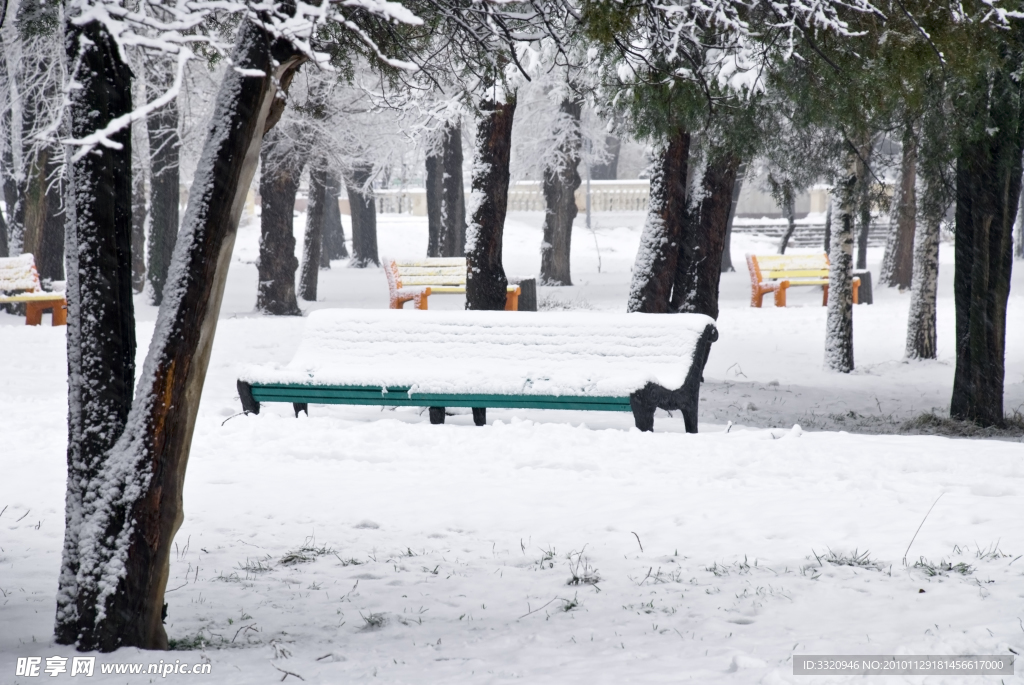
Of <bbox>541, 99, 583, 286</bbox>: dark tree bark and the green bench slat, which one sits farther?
<bbox>541, 99, 583, 286</bbox>: dark tree bark

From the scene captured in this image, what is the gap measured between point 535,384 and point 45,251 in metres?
11.0

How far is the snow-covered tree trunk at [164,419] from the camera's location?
3.24 metres

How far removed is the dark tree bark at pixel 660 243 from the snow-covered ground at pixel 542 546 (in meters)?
1.58

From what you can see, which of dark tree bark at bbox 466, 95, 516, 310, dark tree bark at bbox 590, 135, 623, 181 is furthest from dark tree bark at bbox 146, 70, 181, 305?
dark tree bark at bbox 590, 135, 623, 181

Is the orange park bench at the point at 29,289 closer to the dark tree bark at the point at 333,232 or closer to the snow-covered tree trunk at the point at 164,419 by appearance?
the snow-covered tree trunk at the point at 164,419

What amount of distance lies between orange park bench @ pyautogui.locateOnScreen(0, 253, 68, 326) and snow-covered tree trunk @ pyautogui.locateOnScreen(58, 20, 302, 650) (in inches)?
427

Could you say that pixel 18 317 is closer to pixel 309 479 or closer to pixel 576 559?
pixel 309 479

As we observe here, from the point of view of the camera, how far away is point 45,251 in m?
15.2

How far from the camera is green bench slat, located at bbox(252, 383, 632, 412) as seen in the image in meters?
7.18

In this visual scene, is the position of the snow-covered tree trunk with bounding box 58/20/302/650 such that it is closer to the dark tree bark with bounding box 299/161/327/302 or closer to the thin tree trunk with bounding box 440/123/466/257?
the dark tree bark with bounding box 299/161/327/302

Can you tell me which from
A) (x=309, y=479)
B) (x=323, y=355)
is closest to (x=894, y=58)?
(x=309, y=479)

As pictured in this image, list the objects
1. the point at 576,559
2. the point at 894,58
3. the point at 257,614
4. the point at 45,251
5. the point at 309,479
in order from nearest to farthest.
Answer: the point at 257,614, the point at 576,559, the point at 894,58, the point at 309,479, the point at 45,251

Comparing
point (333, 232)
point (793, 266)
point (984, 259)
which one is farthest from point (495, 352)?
point (333, 232)

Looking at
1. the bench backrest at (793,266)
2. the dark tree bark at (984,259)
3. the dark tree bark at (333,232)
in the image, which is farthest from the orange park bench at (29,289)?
the dark tree bark at (333,232)
